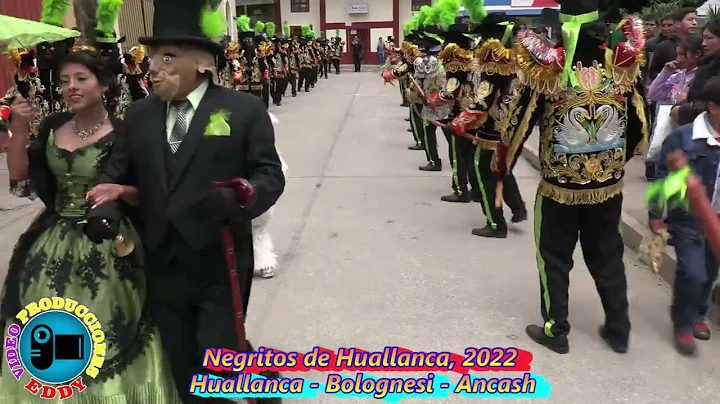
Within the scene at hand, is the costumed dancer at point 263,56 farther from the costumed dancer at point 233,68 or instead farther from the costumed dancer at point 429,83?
the costumed dancer at point 429,83

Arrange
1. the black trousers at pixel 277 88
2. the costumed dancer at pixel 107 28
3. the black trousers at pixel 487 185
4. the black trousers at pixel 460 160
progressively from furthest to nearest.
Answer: the black trousers at pixel 277 88
the black trousers at pixel 460 160
the black trousers at pixel 487 185
the costumed dancer at pixel 107 28

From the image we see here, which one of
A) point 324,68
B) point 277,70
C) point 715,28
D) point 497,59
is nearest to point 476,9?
point 497,59

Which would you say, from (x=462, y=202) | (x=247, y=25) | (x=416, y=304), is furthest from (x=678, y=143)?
(x=247, y=25)

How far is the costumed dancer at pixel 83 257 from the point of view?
2.62m

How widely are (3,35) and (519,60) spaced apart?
299cm

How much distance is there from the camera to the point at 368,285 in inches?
181

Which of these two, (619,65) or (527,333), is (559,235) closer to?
(527,333)

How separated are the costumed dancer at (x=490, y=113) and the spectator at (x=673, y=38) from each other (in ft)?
7.36

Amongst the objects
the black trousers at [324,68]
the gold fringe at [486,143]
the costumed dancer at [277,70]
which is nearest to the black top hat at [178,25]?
the gold fringe at [486,143]

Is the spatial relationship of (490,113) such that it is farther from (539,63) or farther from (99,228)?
(99,228)

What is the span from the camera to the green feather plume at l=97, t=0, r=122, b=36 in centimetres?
444

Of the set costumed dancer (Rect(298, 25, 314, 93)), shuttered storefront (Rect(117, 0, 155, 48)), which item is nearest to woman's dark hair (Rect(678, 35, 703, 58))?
shuttered storefront (Rect(117, 0, 155, 48))

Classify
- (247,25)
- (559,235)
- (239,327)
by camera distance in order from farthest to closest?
(247,25) < (559,235) < (239,327)

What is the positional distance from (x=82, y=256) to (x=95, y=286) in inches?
5.5
